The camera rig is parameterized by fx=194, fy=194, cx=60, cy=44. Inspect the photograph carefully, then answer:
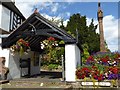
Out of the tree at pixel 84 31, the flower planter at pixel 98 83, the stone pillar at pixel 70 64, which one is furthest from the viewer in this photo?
the tree at pixel 84 31

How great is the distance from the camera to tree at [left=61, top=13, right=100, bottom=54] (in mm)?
33000

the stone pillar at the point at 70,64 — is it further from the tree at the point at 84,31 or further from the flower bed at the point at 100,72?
the tree at the point at 84,31

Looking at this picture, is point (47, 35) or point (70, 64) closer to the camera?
point (70, 64)

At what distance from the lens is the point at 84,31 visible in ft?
113

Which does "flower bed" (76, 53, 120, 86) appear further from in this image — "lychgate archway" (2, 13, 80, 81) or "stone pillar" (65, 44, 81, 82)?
"lychgate archway" (2, 13, 80, 81)

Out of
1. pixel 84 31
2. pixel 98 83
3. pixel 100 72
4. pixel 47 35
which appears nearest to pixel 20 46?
pixel 47 35

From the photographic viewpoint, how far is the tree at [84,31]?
33.0 metres

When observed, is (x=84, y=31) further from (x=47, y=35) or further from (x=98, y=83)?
(x=98, y=83)

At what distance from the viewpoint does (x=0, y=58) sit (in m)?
11.6

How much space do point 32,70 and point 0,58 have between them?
6185 millimetres

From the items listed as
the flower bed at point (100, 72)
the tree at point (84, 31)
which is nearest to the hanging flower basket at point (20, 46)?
the flower bed at point (100, 72)

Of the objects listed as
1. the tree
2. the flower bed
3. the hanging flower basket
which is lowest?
the flower bed

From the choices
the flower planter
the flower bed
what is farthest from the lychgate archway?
the flower planter

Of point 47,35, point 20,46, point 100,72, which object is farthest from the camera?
point 20,46
